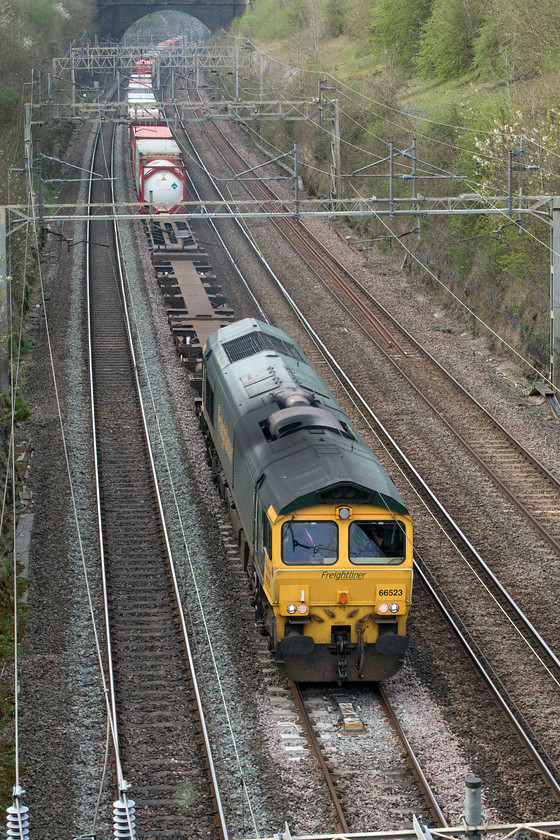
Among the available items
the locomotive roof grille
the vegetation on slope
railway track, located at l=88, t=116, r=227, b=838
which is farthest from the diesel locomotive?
the vegetation on slope

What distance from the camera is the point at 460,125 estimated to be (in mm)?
37469

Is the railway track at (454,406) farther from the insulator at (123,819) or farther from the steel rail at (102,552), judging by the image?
the insulator at (123,819)

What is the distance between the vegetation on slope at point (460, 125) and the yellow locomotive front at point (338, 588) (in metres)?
13.1

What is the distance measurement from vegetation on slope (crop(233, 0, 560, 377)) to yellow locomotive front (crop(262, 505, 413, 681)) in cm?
1306

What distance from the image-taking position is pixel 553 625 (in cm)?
1586

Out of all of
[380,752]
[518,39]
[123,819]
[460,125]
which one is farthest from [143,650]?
[518,39]

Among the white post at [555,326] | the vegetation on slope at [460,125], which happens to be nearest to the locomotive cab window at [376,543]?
the white post at [555,326]

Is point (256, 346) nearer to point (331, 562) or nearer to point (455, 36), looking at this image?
point (331, 562)

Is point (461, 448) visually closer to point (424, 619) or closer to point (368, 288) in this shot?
point (424, 619)

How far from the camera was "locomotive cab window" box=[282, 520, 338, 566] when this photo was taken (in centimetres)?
1346

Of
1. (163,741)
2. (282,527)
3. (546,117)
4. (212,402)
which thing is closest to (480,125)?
(546,117)

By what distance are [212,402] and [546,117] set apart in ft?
47.6

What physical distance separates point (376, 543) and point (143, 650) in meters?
3.80

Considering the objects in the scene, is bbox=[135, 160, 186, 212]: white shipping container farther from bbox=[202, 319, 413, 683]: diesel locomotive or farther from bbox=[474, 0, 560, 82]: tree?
bbox=[202, 319, 413, 683]: diesel locomotive
